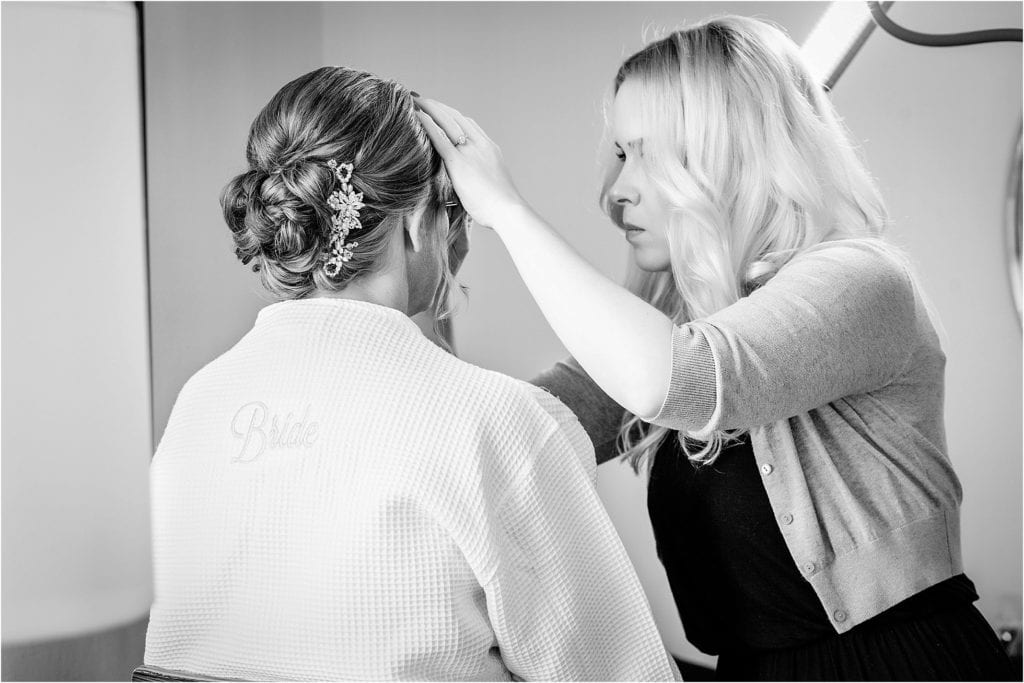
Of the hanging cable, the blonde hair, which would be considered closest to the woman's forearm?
the blonde hair

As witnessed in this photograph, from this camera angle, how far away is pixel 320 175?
3.13ft

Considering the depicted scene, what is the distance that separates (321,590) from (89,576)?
53 centimetres

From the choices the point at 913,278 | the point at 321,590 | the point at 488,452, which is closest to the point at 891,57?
the point at 913,278

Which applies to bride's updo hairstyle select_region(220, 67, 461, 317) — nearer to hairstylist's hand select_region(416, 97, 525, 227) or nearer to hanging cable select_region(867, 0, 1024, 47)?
hairstylist's hand select_region(416, 97, 525, 227)

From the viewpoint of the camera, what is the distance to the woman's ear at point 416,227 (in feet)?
3.40

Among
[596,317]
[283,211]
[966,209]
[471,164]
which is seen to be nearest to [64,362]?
[283,211]

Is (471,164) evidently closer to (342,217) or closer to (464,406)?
(342,217)

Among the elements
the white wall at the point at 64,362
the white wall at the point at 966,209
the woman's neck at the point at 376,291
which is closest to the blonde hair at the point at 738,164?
the woman's neck at the point at 376,291

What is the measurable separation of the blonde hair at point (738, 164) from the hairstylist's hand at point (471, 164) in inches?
10.9

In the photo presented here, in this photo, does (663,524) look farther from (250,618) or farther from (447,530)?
(250,618)

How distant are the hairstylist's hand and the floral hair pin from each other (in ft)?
0.35

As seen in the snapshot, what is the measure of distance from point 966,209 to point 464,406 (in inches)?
67.1

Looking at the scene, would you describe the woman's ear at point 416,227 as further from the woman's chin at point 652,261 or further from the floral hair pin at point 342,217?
the woman's chin at point 652,261

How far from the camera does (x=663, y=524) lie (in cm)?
118
